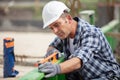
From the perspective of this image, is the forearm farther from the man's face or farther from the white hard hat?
the white hard hat

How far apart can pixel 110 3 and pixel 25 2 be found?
8.11 metres

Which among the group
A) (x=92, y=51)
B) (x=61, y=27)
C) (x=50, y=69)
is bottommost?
(x=50, y=69)

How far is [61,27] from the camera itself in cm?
382

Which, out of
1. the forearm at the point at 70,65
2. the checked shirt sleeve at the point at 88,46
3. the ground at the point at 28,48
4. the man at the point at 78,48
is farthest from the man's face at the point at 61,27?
the ground at the point at 28,48

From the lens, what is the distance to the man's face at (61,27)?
12.5 ft

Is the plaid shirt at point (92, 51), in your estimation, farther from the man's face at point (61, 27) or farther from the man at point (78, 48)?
the man's face at point (61, 27)

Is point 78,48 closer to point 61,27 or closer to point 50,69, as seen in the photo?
point 61,27

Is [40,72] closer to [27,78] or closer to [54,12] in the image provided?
[27,78]

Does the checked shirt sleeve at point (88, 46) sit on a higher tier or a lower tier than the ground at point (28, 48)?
higher

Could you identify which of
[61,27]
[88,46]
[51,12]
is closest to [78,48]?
[88,46]

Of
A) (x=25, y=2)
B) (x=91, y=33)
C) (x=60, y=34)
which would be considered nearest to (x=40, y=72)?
(x=60, y=34)

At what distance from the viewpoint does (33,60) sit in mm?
6613

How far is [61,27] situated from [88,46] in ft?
1.12

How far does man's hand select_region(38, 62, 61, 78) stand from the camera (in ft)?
11.7
